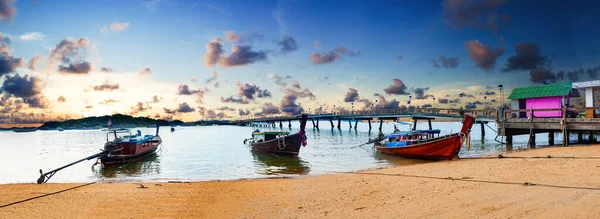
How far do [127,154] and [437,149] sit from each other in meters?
23.4

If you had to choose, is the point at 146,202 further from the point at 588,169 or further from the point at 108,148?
the point at 108,148

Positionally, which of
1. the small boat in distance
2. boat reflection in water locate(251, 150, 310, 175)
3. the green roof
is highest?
the green roof

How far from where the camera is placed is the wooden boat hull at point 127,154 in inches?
998

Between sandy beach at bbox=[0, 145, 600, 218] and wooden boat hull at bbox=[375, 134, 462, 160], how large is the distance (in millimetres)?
6293

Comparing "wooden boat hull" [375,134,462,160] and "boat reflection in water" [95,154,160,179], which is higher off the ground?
"wooden boat hull" [375,134,462,160]

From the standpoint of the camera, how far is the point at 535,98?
29.2 meters

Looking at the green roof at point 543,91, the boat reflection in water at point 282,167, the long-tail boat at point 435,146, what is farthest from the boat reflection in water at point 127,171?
the green roof at point 543,91

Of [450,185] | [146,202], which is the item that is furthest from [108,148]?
[450,185]

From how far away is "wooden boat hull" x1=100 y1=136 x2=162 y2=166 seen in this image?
25.4 m

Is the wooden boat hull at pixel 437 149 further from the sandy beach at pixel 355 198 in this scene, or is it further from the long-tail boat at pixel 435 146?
the sandy beach at pixel 355 198

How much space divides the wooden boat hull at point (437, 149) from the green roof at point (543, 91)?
12500 millimetres

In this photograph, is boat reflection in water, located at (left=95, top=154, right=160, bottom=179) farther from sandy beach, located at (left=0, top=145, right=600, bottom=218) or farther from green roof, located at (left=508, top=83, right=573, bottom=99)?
green roof, located at (left=508, top=83, right=573, bottom=99)

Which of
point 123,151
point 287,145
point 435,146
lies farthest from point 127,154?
point 435,146

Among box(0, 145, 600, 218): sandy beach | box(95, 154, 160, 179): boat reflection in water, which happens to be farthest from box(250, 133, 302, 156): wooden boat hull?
box(0, 145, 600, 218): sandy beach
